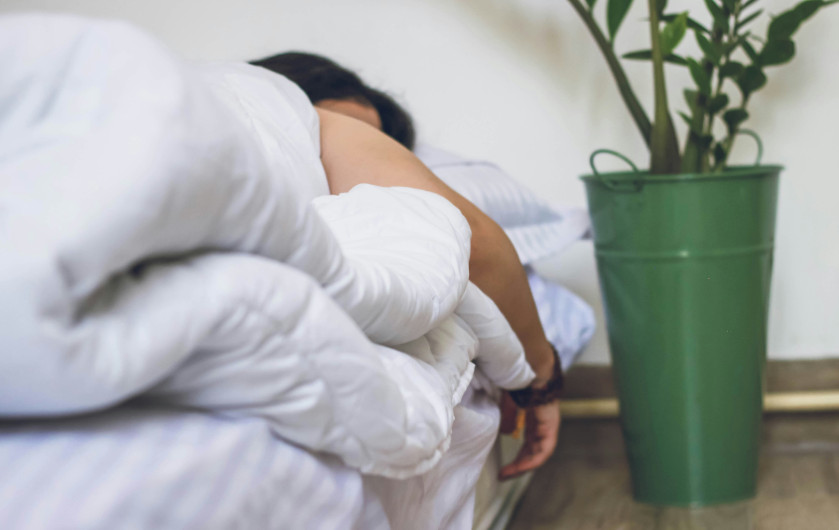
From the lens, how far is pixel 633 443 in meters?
1.44

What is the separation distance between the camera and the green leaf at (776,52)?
1.31 meters

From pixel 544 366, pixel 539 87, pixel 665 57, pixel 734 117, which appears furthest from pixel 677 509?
pixel 539 87

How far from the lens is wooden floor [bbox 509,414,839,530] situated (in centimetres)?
134

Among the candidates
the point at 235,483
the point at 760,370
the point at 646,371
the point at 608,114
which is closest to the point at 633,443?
the point at 646,371

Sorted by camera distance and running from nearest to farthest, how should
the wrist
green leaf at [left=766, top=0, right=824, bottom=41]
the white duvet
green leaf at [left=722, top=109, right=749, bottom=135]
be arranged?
A: the white duvet
the wrist
green leaf at [left=766, top=0, right=824, bottom=41]
green leaf at [left=722, top=109, right=749, bottom=135]

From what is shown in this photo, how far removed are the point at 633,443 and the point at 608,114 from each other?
2.35ft

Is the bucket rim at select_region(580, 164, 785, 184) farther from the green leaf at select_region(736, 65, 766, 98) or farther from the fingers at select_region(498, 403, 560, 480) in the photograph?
the fingers at select_region(498, 403, 560, 480)

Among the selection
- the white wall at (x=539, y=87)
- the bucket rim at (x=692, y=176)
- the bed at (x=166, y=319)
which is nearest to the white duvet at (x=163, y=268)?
Answer: the bed at (x=166, y=319)

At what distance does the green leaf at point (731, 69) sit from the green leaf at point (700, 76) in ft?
0.09

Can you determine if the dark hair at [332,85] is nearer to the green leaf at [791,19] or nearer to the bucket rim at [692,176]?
the bucket rim at [692,176]

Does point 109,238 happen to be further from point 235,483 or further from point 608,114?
point 608,114

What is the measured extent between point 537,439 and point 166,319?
0.99 meters

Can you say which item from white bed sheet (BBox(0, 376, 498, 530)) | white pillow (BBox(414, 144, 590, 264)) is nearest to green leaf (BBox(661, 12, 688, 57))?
white pillow (BBox(414, 144, 590, 264))

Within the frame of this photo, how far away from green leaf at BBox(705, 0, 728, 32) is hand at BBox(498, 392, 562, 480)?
69cm
